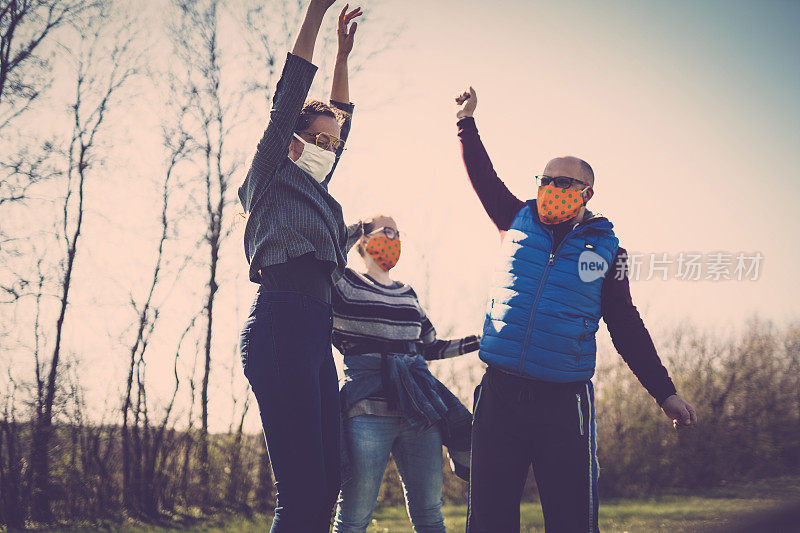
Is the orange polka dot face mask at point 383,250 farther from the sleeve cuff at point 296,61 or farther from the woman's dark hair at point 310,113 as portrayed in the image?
the sleeve cuff at point 296,61

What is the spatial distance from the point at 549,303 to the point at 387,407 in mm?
1184

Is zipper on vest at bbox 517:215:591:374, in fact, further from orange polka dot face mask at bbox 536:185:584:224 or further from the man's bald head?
the man's bald head

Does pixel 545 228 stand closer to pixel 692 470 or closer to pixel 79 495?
pixel 79 495

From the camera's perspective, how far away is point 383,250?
384 cm

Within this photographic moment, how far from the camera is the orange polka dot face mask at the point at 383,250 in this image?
384cm

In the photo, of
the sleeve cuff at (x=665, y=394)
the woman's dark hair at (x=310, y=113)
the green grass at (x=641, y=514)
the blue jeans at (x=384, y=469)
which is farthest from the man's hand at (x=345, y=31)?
the green grass at (x=641, y=514)

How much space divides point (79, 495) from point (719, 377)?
45.8 ft

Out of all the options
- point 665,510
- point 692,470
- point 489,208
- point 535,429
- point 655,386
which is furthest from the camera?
point 692,470

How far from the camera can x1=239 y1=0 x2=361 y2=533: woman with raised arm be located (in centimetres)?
212

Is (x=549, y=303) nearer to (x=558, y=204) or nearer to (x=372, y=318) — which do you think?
(x=558, y=204)

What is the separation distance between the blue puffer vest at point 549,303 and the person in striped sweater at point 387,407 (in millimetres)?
757

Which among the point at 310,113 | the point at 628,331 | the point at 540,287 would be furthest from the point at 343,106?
the point at 628,331

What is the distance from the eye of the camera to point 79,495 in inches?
318

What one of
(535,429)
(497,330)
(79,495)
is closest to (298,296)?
Result: (497,330)
